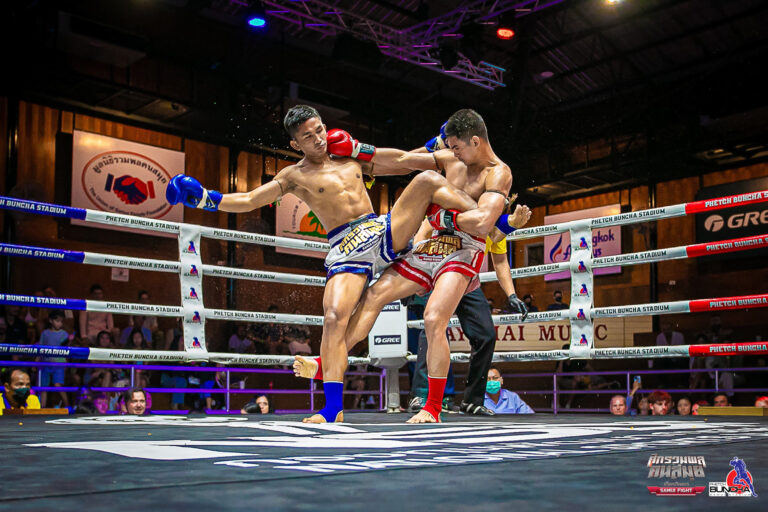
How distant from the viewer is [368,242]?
3.08 meters

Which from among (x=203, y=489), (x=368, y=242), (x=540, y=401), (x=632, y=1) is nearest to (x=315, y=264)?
(x=540, y=401)

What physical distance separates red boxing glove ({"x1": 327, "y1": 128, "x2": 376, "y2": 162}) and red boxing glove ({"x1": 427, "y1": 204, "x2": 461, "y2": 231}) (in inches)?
14.4

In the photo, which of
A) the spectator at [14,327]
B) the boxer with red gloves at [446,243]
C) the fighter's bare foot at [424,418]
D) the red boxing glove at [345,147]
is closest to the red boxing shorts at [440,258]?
the boxer with red gloves at [446,243]

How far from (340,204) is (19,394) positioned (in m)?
2.23

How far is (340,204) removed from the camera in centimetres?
314

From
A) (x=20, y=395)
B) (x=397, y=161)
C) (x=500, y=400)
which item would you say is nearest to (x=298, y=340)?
(x=500, y=400)

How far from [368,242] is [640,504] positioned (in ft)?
7.25

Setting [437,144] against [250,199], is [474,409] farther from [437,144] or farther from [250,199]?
[250,199]

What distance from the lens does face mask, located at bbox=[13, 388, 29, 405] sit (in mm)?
4016

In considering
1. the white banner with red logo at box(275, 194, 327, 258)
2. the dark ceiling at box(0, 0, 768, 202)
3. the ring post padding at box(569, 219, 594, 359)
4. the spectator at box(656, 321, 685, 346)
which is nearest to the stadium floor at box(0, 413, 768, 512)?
the ring post padding at box(569, 219, 594, 359)

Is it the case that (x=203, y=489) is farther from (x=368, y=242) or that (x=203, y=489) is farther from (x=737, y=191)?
(x=737, y=191)

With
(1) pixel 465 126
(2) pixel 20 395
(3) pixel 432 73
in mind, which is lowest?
(2) pixel 20 395

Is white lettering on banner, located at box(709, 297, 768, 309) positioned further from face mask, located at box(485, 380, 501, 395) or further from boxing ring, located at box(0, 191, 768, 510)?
face mask, located at box(485, 380, 501, 395)

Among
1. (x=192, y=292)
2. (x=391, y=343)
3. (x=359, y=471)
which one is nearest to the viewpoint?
(x=359, y=471)
